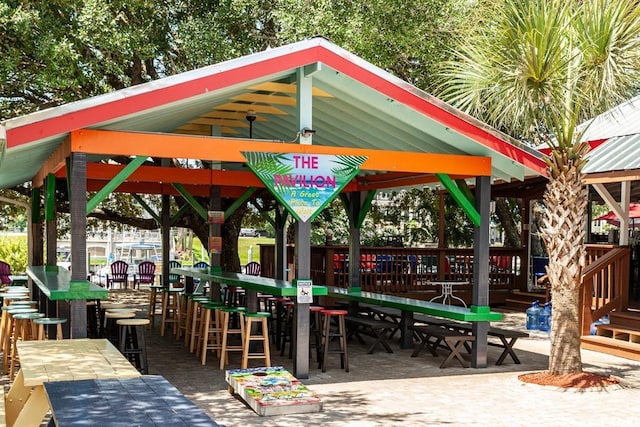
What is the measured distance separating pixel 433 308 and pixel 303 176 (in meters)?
2.88

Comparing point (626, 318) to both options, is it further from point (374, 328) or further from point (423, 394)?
point (423, 394)

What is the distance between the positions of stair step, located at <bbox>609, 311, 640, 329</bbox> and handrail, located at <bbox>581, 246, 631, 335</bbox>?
157mm

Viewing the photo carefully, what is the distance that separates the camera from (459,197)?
31.2ft

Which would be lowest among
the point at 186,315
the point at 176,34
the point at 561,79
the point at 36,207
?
the point at 186,315

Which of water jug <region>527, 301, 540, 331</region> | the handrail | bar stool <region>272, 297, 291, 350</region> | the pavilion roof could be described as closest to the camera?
the pavilion roof

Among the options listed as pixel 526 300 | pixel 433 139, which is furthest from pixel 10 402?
pixel 526 300

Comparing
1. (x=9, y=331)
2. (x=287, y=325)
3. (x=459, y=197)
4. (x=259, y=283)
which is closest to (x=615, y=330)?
(x=459, y=197)

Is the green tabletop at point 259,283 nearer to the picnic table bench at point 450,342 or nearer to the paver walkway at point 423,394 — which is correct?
the paver walkway at point 423,394

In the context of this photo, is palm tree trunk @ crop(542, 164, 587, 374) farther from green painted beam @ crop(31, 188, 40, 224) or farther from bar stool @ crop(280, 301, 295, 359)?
green painted beam @ crop(31, 188, 40, 224)

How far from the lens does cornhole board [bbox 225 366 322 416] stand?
698cm

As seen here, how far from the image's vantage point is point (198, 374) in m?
8.91

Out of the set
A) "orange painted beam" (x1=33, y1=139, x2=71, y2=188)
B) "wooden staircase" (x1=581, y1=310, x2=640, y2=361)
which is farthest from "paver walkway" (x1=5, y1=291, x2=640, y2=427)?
"orange painted beam" (x1=33, y1=139, x2=71, y2=188)

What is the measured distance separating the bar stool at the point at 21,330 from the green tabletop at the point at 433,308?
500 cm

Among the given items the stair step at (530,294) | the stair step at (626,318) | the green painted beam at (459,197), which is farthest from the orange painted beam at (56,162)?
the stair step at (530,294)
